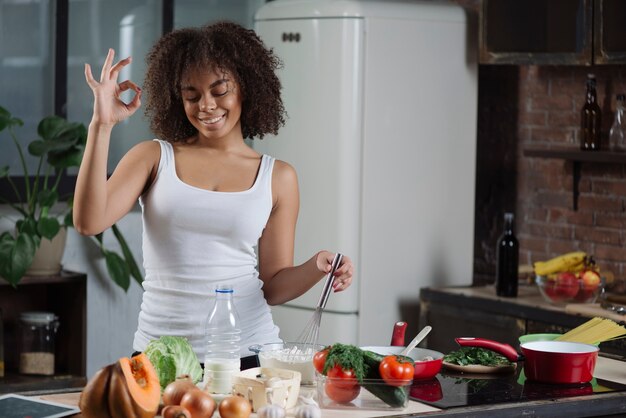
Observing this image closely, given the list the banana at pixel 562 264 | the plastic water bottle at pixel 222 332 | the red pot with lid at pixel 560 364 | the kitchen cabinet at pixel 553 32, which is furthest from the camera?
the banana at pixel 562 264

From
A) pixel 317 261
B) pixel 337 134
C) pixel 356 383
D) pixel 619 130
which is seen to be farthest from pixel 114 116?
pixel 619 130

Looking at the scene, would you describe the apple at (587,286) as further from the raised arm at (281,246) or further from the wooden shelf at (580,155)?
the raised arm at (281,246)

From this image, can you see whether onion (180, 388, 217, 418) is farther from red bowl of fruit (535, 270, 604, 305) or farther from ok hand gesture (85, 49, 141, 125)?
red bowl of fruit (535, 270, 604, 305)

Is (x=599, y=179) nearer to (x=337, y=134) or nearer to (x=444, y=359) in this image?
(x=337, y=134)

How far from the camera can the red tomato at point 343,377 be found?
230cm

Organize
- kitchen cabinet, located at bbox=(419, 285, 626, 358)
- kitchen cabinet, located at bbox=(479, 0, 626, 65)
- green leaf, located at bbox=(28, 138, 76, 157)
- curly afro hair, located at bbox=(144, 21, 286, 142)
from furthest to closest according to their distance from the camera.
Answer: green leaf, located at bbox=(28, 138, 76, 157) → kitchen cabinet, located at bbox=(479, 0, 626, 65) → kitchen cabinet, located at bbox=(419, 285, 626, 358) → curly afro hair, located at bbox=(144, 21, 286, 142)

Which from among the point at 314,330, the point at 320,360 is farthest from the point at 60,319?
the point at 320,360

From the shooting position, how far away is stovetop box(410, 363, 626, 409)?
2426 millimetres

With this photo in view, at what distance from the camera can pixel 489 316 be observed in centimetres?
446

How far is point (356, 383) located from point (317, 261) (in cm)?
44

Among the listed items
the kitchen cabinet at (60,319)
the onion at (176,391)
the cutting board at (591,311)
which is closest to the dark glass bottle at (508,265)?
the cutting board at (591,311)

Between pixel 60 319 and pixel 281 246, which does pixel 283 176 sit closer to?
pixel 281 246

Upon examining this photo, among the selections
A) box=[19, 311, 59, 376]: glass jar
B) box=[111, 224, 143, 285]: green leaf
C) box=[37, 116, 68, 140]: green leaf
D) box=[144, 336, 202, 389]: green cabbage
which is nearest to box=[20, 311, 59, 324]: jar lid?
box=[19, 311, 59, 376]: glass jar

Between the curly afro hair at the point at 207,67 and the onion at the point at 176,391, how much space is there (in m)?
0.86
